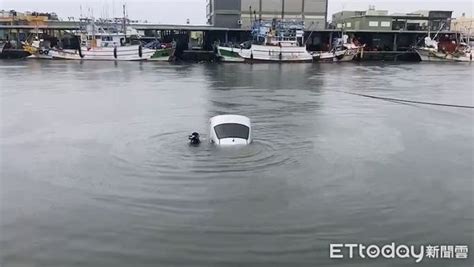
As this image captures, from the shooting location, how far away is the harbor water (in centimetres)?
1077

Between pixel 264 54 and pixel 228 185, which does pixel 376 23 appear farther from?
pixel 228 185

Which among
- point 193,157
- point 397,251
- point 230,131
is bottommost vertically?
point 397,251

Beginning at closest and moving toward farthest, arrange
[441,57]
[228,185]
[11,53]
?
[228,185]
[11,53]
[441,57]

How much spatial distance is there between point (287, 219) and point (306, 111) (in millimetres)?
17074

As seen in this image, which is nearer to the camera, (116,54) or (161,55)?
(116,54)

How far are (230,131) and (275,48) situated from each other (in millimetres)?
60195

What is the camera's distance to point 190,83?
4528 centimetres

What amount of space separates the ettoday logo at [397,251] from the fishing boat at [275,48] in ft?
219

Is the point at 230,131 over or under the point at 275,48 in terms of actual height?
under

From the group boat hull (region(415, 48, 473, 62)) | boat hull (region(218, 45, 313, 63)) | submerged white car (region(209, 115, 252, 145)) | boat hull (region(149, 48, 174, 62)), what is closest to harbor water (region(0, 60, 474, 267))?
submerged white car (region(209, 115, 252, 145))

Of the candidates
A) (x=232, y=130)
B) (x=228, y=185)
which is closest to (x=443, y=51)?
(x=232, y=130)

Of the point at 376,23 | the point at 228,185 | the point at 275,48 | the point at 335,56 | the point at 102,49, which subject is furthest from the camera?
the point at 376,23

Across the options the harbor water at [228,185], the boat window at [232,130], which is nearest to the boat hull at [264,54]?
the harbor water at [228,185]

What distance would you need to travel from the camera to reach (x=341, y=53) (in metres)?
80.6
